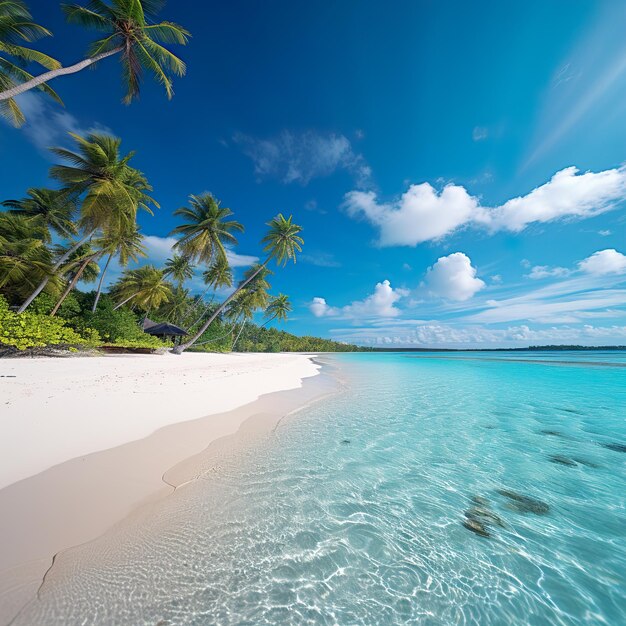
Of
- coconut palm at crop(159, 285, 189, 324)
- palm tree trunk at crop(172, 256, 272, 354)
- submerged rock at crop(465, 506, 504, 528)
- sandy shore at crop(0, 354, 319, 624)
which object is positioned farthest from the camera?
coconut palm at crop(159, 285, 189, 324)

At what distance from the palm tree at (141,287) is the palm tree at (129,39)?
15283 millimetres

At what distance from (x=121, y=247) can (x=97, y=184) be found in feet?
21.1

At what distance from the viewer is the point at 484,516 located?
2.82 metres

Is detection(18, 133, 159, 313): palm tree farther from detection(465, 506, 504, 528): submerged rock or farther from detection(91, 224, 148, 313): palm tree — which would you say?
detection(465, 506, 504, 528): submerged rock

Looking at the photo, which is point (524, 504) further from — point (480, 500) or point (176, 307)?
point (176, 307)

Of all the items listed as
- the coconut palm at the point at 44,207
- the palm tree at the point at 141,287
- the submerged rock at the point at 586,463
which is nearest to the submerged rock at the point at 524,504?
the submerged rock at the point at 586,463

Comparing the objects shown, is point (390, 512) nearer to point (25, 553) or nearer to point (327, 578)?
point (327, 578)

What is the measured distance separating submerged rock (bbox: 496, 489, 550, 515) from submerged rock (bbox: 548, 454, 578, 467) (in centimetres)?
166

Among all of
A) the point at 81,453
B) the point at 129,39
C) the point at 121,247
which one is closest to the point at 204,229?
the point at 121,247

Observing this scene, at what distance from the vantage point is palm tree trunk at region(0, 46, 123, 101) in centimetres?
754

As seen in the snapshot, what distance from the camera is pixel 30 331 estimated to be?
436 inches

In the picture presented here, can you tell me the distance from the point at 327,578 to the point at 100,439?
3730 millimetres

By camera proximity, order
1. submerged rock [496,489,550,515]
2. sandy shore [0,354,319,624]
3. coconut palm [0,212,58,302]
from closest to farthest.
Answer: sandy shore [0,354,319,624], submerged rock [496,489,550,515], coconut palm [0,212,58,302]

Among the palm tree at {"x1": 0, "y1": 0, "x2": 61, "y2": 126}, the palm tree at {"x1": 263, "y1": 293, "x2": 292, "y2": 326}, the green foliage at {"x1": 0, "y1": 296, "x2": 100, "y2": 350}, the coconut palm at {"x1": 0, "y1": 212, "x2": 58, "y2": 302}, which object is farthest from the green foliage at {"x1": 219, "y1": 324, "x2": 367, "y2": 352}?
the palm tree at {"x1": 0, "y1": 0, "x2": 61, "y2": 126}
